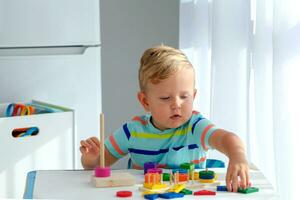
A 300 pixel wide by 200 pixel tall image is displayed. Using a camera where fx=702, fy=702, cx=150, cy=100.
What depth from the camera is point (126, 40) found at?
11.5 ft

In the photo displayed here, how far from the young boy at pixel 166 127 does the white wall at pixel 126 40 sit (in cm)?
173

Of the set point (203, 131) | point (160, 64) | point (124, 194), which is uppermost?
point (160, 64)

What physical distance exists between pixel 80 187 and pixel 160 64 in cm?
38

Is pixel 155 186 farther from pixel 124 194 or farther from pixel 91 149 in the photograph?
pixel 91 149

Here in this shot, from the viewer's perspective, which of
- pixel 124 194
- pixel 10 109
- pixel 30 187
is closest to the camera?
pixel 124 194

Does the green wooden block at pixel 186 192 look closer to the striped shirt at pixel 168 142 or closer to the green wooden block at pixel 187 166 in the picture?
the green wooden block at pixel 187 166

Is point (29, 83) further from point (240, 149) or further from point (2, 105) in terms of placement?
point (240, 149)

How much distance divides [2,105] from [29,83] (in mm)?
156

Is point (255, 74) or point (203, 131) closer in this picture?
point (203, 131)

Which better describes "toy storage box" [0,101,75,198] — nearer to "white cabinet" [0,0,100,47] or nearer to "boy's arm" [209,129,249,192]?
"white cabinet" [0,0,100,47]

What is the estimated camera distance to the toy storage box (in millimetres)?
2340

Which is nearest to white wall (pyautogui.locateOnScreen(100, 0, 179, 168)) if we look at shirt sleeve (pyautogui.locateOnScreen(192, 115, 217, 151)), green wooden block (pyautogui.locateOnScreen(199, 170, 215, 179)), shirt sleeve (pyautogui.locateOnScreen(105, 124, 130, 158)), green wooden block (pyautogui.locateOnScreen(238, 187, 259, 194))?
shirt sleeve (pyautogui.locateOnScreen(105, 124, 130, 158))

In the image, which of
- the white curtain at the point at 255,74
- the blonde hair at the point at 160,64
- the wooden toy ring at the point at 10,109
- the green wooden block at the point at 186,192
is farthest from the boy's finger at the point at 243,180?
the wooden toy ring at the point at 10,109

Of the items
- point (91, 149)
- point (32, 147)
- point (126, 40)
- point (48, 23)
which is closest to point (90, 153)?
point (91, 149)
